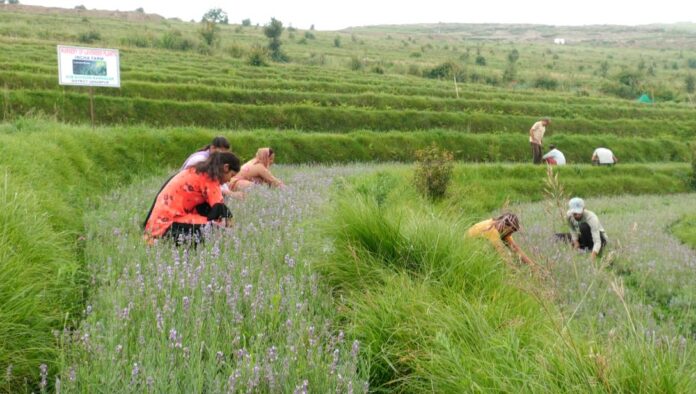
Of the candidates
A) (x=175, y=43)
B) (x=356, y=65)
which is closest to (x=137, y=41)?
(x=175, y=43)

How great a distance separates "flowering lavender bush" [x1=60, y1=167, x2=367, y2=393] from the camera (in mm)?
2719

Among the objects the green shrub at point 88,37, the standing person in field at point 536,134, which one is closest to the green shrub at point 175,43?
the green shrub at point 88,37

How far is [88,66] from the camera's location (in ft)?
43.4

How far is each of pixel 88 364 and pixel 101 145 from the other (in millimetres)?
9645

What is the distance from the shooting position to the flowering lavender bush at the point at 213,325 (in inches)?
107

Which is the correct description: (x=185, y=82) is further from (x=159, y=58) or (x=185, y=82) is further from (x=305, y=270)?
(x=305, y=270)

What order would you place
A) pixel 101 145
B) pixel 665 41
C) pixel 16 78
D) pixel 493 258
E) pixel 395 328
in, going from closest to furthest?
1. pixel 395 328
2. pixel 493 258
3. pixel 101 145
4. pixel 16 78
5. pixel 665 41

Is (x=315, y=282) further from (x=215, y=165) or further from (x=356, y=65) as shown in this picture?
(x=356, y=65)

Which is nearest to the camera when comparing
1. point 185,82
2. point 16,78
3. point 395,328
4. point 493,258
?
point 395,328

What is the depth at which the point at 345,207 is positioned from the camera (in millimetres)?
5098

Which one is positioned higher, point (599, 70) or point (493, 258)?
point (599, 70)

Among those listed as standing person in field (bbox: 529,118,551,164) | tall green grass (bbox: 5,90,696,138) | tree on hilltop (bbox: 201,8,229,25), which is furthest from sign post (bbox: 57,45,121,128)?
tree on hilltop (bbox: 201,8,229,25)

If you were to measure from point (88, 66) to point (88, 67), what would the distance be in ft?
0.07

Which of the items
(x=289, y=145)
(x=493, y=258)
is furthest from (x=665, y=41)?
(x=493, y=258)
